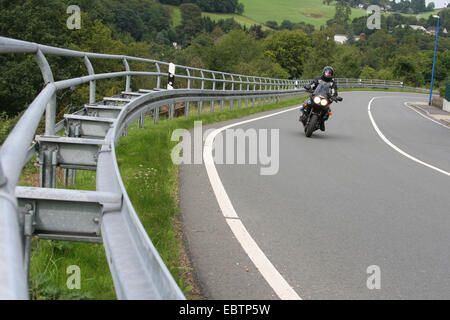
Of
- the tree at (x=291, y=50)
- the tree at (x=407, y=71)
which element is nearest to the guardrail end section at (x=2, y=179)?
the tree at (x=407, y=71)

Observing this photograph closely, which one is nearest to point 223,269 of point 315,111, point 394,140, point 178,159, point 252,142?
point 178,159

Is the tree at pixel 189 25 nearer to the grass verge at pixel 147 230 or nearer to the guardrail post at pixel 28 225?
the grass verge at pixel 147 230

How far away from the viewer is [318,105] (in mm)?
15531

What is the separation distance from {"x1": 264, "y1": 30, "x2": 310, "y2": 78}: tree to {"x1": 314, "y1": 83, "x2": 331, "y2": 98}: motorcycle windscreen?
12421 centimetres

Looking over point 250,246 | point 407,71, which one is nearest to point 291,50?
point 407,71

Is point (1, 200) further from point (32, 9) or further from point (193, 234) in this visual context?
point (32, 9)

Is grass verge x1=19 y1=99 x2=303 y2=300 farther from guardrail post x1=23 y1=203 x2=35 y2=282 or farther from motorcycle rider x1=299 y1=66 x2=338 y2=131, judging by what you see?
motorcycle rider x1=299 y1=66 x2=338 y2=131

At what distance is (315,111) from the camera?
52.2 ft

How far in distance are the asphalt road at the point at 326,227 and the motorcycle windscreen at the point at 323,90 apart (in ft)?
12.3

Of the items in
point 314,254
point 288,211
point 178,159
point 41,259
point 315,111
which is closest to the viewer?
point 41,259

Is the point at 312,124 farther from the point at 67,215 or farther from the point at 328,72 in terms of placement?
the point at 67,215

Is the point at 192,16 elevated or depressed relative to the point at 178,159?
elevated

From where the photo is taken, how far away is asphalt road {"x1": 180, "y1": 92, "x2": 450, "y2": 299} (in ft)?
15.6
